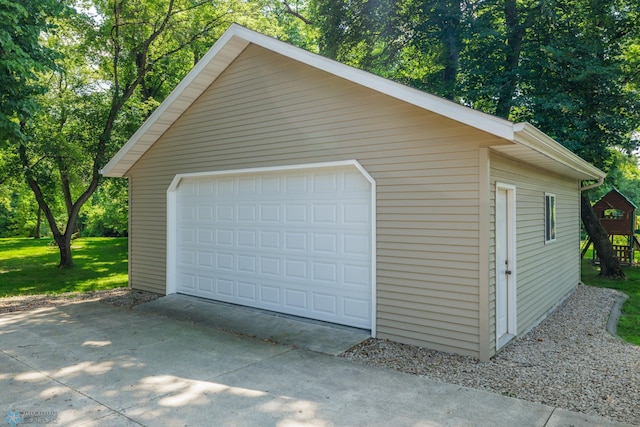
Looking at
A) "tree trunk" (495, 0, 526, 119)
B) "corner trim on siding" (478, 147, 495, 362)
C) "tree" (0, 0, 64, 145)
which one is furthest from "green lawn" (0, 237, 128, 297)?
"tree trunk" (495, 0, 526, 119)

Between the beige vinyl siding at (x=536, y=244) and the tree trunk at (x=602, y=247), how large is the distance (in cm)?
434

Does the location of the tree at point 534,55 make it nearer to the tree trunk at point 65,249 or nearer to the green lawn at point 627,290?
the green lawn at point 627,290

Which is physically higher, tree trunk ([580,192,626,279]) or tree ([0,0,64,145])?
tree ([0,0,64,145])

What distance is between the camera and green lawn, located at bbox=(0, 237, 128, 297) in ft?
36.4

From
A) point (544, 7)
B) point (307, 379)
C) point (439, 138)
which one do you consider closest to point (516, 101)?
point (544, 7)

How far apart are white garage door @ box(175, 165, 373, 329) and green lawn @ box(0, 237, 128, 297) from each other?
441 cm

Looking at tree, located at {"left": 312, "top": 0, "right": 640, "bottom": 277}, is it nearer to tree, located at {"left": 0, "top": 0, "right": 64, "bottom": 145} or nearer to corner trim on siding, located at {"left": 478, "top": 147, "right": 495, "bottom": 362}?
corner trim on siding, located at {"left": 478, "top": 147, "right": 495, "bottom": 362}

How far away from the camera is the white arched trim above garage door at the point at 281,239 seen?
6102mm

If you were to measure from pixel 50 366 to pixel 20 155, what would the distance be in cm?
1103

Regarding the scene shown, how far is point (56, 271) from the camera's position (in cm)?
1388

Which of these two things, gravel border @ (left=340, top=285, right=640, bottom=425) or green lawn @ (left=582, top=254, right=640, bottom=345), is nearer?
gravel border @ (left=340, top=285, right=640, bottom=425)

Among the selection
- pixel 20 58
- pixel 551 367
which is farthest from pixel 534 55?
pixel 20 58

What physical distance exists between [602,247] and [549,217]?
7130mm

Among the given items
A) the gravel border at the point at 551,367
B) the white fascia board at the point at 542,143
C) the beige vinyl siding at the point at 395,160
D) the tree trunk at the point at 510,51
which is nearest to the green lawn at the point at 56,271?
the beige vinyl siding at the point at 395,160
